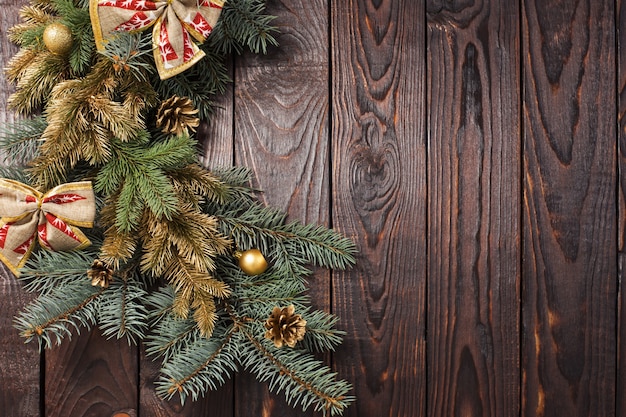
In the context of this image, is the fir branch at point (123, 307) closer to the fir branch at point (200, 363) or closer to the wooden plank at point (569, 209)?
the fir branch at point (200, 363)

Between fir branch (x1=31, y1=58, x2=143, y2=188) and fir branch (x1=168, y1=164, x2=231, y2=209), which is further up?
fir branch (x1=31, y1=58, x2=143, y2=188)

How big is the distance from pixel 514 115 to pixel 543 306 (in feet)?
1.07

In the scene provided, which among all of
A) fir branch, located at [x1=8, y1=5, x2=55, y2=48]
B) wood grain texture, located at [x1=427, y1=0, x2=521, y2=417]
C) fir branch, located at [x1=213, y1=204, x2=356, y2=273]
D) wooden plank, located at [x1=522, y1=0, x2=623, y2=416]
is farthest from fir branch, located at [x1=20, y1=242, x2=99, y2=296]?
wooden plank, located at [x1=522, y1=0, x2=623, y2=416]

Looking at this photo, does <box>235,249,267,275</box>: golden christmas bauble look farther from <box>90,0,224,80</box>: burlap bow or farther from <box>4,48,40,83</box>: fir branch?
<box>4,48,40,83</box>: fir branch

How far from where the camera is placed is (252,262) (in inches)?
32.3

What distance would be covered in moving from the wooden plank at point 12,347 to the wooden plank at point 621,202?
0.97 metres

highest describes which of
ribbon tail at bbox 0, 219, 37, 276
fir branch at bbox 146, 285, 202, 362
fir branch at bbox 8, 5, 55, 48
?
fir branch at bbox 8, 5, 55, 48

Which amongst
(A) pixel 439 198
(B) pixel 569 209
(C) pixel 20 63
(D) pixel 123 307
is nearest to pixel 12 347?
(D) pixel 123 307

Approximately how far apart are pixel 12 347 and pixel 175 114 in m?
0.48

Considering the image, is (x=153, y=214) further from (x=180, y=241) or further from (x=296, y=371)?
(x=296, y=371)

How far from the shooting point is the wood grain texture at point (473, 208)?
90cm

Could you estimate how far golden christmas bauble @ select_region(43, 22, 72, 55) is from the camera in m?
0.78

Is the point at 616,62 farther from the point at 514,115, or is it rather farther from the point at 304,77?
the point at 304,77

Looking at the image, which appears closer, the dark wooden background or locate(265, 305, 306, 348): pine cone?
locate(265, 305, 306, 348): pine cone
